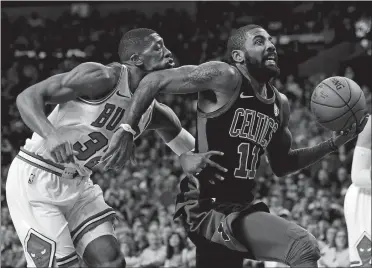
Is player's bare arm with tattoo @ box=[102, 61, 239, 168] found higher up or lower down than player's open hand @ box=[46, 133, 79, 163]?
higher up

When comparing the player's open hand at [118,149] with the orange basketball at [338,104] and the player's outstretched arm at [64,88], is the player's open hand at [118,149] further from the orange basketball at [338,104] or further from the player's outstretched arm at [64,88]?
the orange basketball at [338,104]

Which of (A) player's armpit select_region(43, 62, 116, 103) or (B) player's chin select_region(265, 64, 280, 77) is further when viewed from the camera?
(A) player's armpit select_region(43, 62, 116, 103)

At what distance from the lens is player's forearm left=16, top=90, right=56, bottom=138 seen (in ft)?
15.3

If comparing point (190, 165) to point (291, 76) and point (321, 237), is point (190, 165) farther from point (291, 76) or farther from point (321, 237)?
point (291, 76)

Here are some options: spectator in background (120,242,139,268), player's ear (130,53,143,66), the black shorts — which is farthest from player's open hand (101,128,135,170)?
spectator in background (120,242,139,268)

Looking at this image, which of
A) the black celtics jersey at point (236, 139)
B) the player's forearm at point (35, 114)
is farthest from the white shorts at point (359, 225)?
the player's forearm at point (35, 114)

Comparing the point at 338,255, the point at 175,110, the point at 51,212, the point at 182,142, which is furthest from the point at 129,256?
the point at 51,212

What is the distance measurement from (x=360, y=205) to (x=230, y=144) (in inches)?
92.8

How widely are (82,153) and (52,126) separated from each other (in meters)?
0.36

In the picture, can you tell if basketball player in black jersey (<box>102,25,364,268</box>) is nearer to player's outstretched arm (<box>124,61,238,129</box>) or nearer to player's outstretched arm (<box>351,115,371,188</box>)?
player's outstretched arm (<box>124,61,238,129</box>)

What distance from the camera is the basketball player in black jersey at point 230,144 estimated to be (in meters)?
4.27

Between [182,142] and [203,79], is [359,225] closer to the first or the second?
[182,142]

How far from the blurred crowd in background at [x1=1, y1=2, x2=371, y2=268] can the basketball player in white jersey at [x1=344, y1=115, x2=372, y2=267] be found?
314cm

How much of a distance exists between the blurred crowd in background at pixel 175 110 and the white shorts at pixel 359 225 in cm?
313
